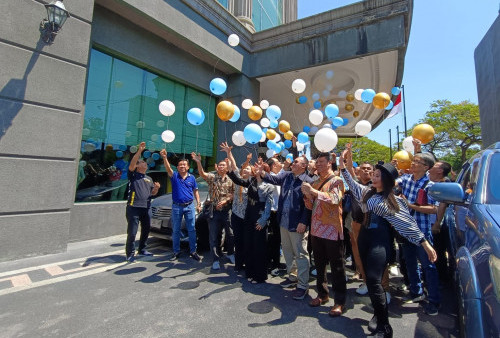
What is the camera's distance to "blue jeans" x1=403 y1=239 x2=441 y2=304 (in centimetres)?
320

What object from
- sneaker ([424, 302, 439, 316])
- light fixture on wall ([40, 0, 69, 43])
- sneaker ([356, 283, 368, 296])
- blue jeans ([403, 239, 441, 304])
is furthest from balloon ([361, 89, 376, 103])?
light fixture on wall ([40, 0, 69, 43])

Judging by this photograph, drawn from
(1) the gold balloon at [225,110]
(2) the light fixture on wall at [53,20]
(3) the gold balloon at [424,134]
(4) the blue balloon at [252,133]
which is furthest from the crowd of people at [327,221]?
(2) the light fixture on wall at [53,20]

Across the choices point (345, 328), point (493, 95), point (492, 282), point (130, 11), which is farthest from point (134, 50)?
point (493, 95)

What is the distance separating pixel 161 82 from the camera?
856 cm

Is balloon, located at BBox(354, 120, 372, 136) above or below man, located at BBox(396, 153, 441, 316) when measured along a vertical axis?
above

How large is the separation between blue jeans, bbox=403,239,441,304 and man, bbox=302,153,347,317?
927 millimetres

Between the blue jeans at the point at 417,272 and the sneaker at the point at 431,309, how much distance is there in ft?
0.14

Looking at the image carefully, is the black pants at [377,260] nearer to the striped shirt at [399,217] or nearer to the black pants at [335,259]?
the striped shirt at [399,217]

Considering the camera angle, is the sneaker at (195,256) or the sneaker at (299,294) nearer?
the sneaker at (299,294)

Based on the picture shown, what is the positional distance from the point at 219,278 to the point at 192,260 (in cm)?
99

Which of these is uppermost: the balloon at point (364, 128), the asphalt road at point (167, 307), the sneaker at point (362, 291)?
the balloon at point (364, 128)

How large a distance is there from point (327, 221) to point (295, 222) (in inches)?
23.5

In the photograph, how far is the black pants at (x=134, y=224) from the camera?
496 cm

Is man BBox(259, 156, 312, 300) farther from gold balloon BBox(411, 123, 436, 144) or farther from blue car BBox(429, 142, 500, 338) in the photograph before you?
gold balloon BBox(411, 123, 436, 144)
